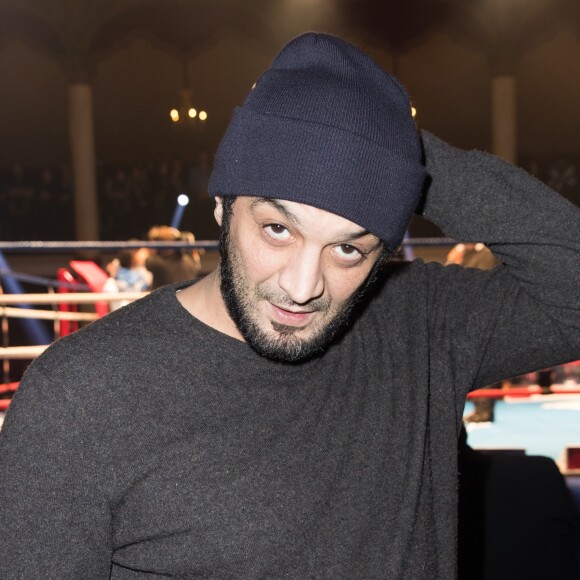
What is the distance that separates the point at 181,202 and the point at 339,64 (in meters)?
11.1

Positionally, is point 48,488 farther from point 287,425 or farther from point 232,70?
point 232,70

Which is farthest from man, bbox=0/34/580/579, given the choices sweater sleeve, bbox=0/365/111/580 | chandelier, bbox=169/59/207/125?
chandelier, bbox=169/59/207/125

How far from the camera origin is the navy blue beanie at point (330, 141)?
42.6 inches

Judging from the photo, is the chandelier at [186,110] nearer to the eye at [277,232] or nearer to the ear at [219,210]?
the ear at [219,210]

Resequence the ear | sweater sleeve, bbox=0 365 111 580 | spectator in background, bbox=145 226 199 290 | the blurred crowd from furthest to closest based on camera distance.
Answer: the blurred crowd
spectator in background, bbox=145 226 199 290
the ear
sweater sleeve, bbox=0 365 111 580

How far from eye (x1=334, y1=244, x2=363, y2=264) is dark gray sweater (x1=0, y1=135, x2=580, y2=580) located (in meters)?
0.19

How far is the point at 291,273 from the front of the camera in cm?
108

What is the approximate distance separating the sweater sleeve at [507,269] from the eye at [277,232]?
0.36 metres

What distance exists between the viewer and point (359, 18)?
12.0 m

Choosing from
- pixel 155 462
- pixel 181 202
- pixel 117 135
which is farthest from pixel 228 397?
pixel 117 135

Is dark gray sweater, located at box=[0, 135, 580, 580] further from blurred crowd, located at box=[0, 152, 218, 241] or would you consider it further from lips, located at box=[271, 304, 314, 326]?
blurred crowd, located at box=[0, 152, 218, 241]

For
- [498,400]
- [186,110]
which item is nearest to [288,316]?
[498,400]

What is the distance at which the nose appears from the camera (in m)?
Answer: 1.07

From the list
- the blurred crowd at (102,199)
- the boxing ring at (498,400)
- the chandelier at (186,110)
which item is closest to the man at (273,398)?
the boxing ring at (498,400)
